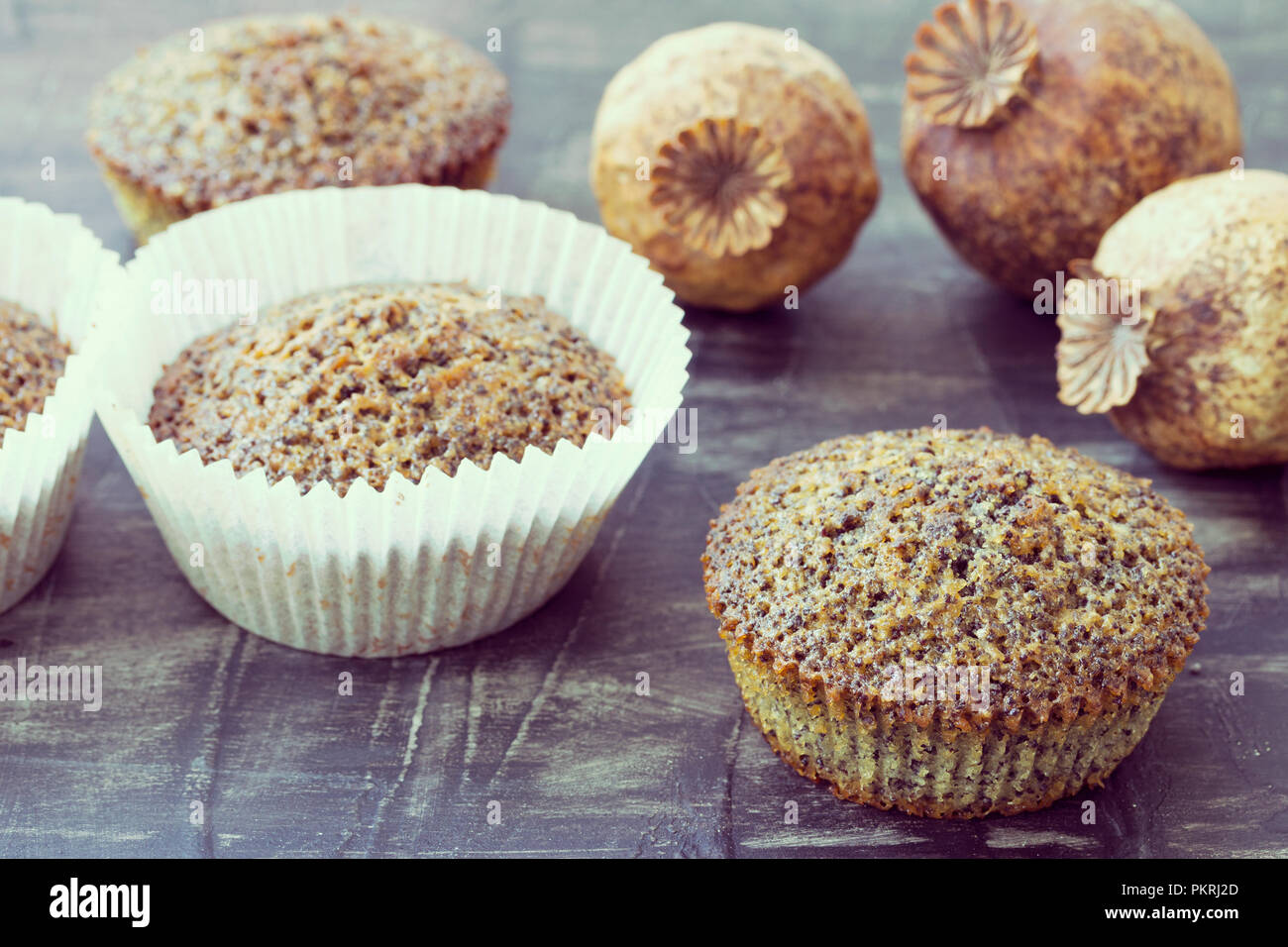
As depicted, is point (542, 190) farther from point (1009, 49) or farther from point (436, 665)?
point (436, 665)

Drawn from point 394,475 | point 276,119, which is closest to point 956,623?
point 394,475

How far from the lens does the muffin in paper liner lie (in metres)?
1.91

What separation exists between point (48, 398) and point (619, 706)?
35.9 inches

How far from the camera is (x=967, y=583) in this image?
69.8 inches

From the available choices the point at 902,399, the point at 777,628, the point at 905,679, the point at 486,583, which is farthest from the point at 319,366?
the point at 902,399

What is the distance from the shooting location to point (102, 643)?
214 centimetres

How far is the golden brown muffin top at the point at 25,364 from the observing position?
2.09 meters

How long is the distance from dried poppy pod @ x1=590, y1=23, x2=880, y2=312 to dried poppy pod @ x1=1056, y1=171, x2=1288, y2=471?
52 cm

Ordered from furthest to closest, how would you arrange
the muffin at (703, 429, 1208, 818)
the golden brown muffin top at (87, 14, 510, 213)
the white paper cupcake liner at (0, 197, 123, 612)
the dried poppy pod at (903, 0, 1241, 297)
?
the golden brown muffin top at (87, 14, 510, 213), the dried poppy pod at (903, 0, 1241, 297), the white paper cupcake liner at (0, 197, 123, 612), the muffin at (703, 429, 1208, 818)

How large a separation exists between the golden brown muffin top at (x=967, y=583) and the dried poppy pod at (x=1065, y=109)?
0.81 m

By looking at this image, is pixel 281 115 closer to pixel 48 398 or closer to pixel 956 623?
pixel 48 398

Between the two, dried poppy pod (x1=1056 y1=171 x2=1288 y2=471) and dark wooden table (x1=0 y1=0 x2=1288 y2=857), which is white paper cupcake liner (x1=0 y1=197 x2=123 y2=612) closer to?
dark wooden table (x1=0 y1=0 x2=1288 y2=857)

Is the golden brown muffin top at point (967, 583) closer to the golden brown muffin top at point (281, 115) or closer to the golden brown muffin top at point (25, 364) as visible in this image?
the golden brown muffin top at point (25, 364)

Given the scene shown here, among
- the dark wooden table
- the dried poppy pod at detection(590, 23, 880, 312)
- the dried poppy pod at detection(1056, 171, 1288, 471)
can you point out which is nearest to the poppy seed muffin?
the dark wooden table
